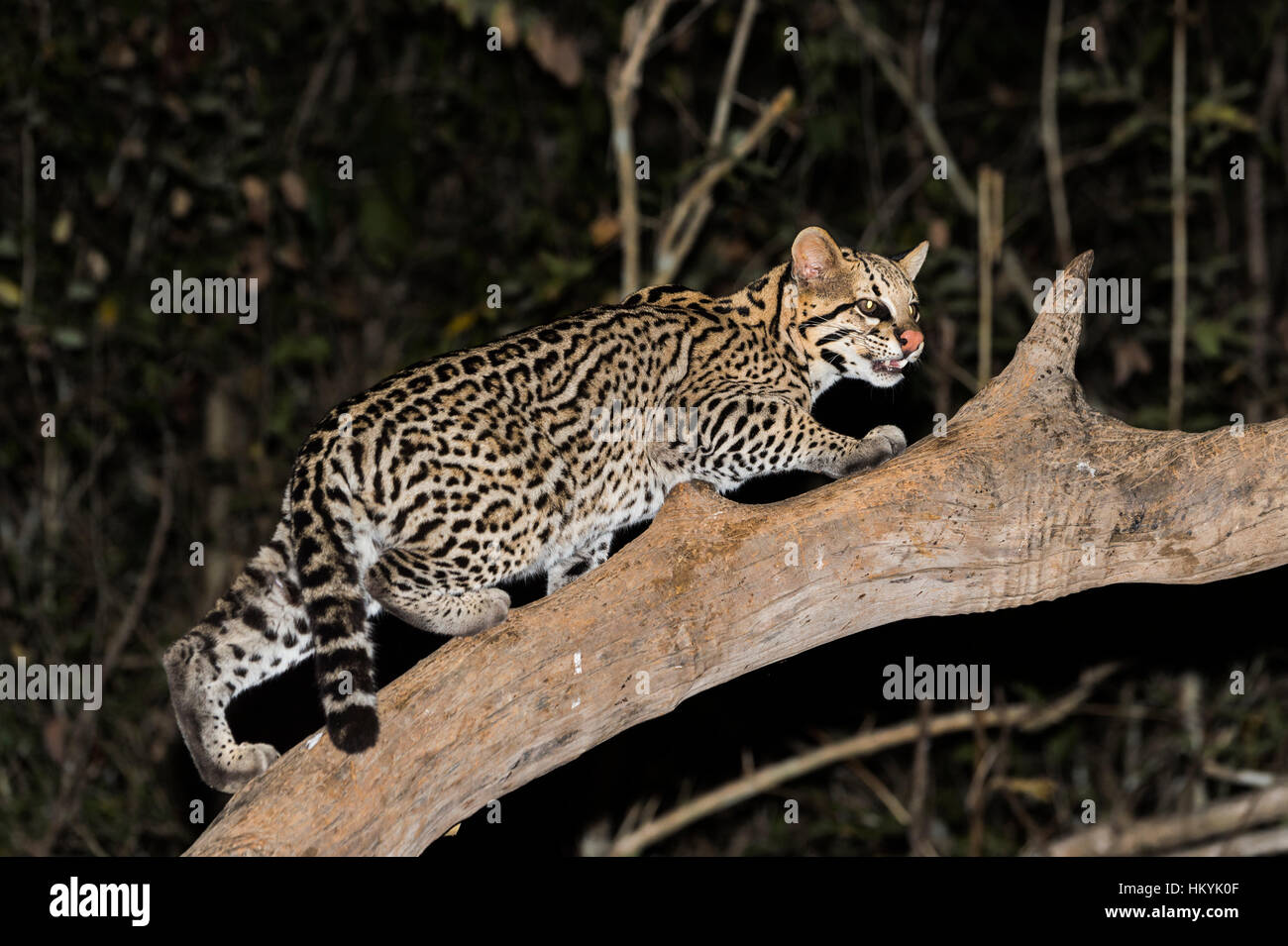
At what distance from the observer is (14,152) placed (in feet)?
37.6

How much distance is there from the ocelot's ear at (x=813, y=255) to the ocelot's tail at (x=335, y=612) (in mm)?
2573

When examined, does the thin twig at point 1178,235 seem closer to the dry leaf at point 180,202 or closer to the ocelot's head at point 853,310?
the ocelot's head at point 853,310

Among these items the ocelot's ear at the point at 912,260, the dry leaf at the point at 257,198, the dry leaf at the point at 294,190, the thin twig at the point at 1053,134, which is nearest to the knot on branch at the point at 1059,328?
the ocelot's ear at the point at 912,260

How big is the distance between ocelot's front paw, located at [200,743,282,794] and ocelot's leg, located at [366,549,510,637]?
32.6 inches

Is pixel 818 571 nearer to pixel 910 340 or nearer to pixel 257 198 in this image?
pixel 910 340

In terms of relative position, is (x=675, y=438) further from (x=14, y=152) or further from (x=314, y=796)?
(x=14, y=152)

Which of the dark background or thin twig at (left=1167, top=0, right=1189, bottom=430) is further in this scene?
the dark background

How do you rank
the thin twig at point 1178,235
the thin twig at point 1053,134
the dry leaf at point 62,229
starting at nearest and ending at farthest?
the thin twig at point 1178,235 < the thin twig at point 1053,134 < the dry leaf at point 62,229

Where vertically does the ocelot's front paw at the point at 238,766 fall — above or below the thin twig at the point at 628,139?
below

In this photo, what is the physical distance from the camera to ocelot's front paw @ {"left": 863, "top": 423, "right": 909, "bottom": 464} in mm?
6133

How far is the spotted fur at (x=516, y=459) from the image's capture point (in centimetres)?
555

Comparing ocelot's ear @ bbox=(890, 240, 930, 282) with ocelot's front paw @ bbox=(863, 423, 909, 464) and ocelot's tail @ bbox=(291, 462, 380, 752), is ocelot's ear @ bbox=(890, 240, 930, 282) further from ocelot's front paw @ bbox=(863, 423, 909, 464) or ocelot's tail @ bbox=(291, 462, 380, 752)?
ocelot's tail @ bbox=(291, 462, 380, 752)

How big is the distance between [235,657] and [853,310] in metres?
3.38

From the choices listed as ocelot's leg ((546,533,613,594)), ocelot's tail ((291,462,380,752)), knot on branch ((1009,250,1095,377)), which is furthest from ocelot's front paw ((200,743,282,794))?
knot on branch ((1009,250,1095,377))
